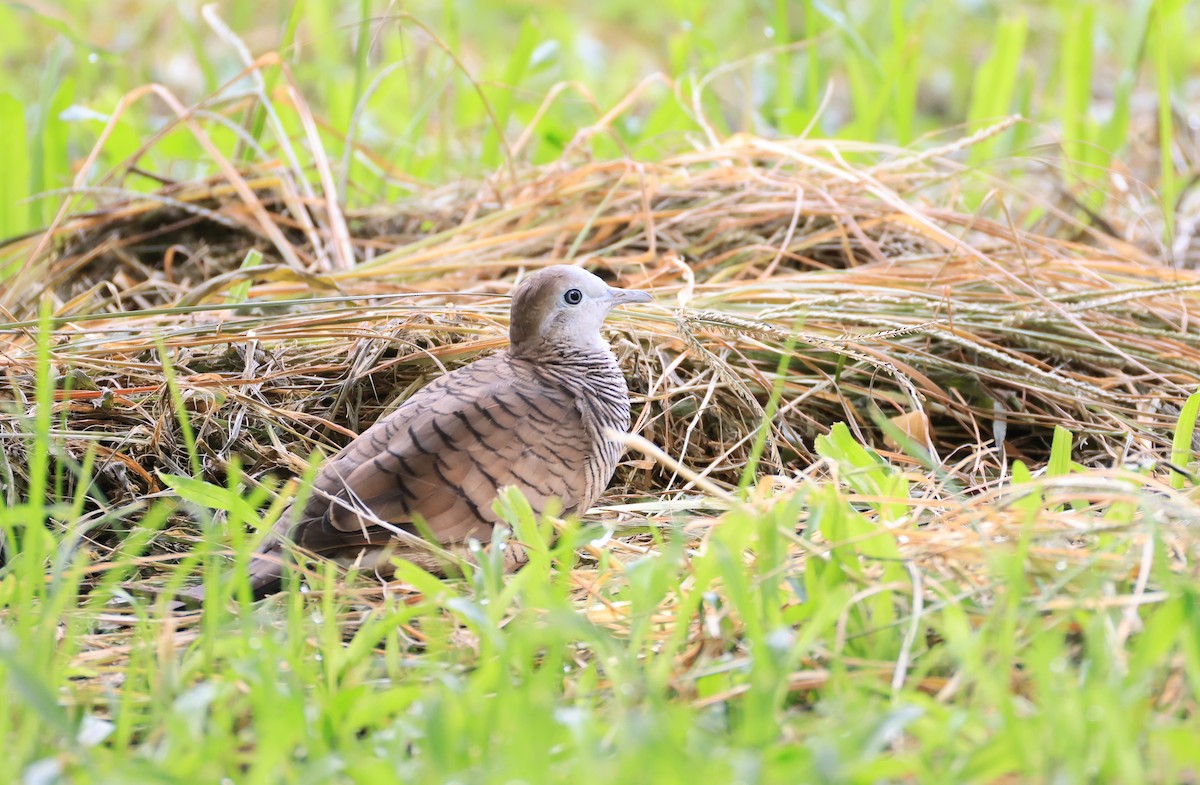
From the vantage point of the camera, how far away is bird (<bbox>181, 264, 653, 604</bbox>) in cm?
221

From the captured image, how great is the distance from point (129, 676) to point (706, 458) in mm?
1531

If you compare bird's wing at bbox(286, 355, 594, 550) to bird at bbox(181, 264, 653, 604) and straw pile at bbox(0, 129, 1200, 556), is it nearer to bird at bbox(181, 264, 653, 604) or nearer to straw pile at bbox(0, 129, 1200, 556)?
bird at bbox(181, 264, 653, 604)

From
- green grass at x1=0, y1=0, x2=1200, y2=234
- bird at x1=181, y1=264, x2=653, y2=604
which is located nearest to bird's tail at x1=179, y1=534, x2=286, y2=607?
bird at x1=181, y1=264, x2=653, y2=604

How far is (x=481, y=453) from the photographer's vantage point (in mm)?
2311

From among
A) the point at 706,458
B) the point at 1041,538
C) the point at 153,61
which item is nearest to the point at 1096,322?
the point at 706,458

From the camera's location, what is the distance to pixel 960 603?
1715mm

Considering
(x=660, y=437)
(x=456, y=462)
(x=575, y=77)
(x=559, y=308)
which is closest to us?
(x=456, y=462)

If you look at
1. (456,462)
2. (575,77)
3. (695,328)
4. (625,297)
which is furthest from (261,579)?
(575,77)

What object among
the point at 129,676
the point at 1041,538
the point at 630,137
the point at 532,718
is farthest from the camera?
the point at 630,137

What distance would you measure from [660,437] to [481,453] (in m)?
0.67

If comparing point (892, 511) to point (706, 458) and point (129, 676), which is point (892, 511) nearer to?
point (706, 458)

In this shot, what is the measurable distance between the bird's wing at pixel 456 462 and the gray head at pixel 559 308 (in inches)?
6.5

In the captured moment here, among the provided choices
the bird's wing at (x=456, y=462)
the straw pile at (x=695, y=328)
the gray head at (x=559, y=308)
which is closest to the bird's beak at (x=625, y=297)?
the gray head at (x=559, y=308)

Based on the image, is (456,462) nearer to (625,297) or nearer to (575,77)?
(625,297)
